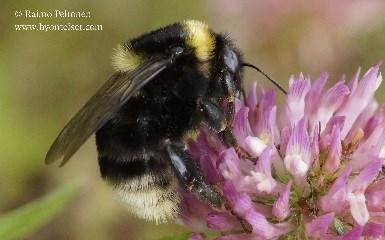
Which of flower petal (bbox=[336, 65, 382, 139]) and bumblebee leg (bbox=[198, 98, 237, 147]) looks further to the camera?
flower petal (bbox=[336, 65, 382, 139])

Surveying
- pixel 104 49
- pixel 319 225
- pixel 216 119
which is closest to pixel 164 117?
pixel 216 119

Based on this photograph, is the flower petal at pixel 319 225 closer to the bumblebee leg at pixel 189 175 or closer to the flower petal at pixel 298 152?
the flower petal at pixel 298 152

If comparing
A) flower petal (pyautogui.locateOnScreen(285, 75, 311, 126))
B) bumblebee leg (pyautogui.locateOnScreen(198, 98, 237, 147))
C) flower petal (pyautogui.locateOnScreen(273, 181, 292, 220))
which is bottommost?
flower petal (pyautogui.locateOnScreen(273, 181, 292, 220))

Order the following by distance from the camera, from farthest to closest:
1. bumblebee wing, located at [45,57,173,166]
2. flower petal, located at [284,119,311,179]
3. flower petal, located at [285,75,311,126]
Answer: flower petal, located at [285,75,311,126] → flower petal, located at [284,119,311,179] → bumblebee wing, located at [45,57,173,166]

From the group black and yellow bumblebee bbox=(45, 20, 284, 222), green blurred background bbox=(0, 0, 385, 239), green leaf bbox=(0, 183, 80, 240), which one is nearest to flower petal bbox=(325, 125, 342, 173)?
black and yellow bumblebee bbox=(45, 20, 284, 222)

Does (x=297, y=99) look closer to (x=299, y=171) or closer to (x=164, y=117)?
(x=299, y=171)

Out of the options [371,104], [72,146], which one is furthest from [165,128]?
[371,104]

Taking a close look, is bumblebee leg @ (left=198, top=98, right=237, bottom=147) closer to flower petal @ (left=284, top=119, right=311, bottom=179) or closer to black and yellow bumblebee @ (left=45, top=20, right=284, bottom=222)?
black and yellow bumblebee @ (left=45, top=20, right=284, bottom=222)

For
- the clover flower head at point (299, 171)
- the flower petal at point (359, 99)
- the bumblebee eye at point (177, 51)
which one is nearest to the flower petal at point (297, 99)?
the clover flower head at point (299, 171)
